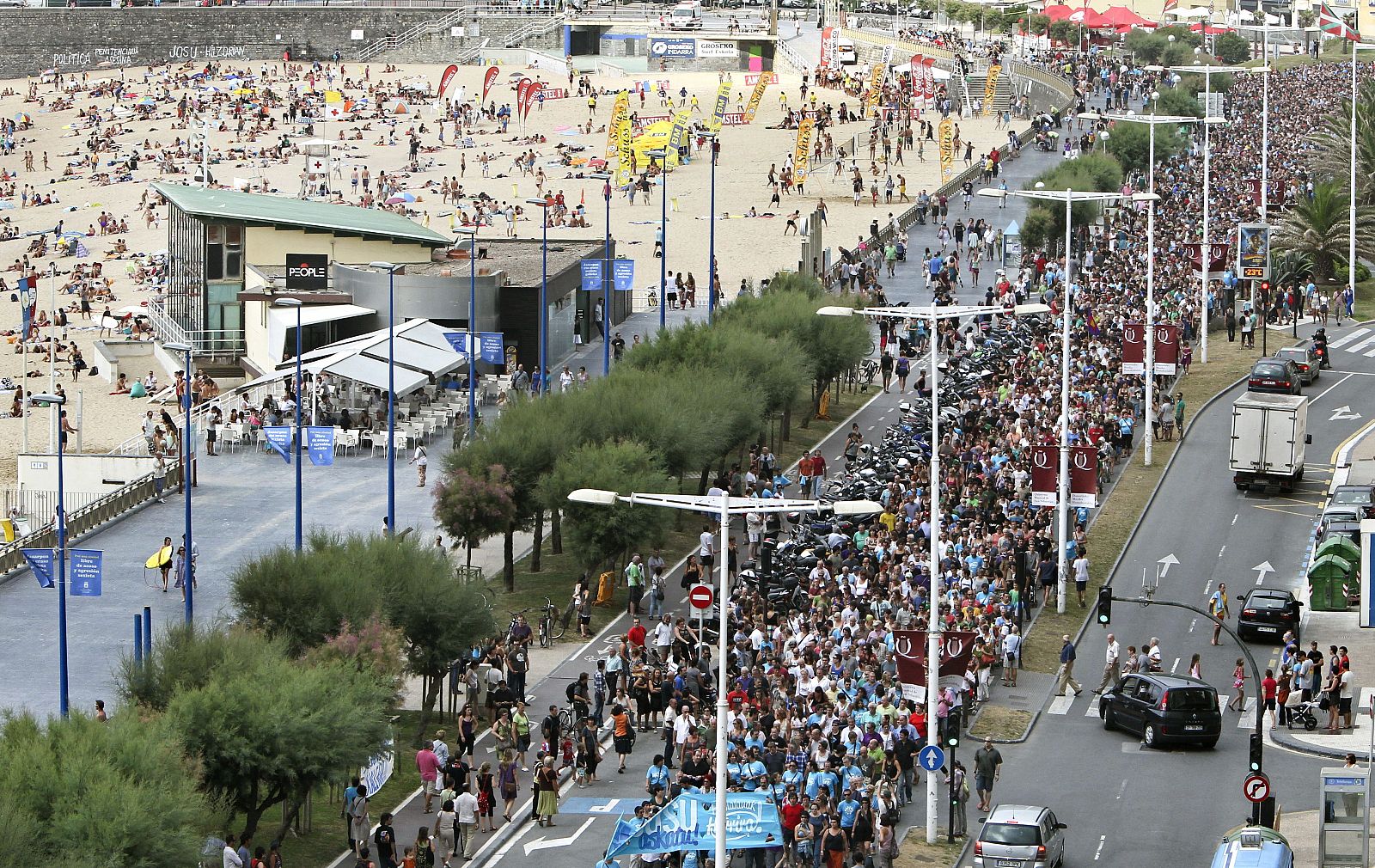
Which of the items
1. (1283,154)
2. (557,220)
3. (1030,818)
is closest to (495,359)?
(1030,818)

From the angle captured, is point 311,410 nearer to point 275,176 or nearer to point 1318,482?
point 1318,482

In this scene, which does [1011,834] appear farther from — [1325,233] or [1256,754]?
[1325,233]

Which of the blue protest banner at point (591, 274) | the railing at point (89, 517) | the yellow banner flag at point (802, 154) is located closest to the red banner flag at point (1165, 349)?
the blue protest banner at point (591, 274)

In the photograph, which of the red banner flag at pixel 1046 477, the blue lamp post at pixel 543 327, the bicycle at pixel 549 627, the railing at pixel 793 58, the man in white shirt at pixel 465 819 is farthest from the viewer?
the railing at pixel 793 58

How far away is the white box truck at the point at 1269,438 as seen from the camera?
51.1m

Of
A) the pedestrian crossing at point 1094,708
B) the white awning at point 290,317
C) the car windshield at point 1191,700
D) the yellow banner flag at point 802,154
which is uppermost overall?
the yellow banner flag at point 802,154

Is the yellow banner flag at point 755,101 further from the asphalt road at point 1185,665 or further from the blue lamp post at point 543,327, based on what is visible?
the asphalt road at point 1185,665

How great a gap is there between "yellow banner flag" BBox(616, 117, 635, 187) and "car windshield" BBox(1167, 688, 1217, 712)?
6014 cm

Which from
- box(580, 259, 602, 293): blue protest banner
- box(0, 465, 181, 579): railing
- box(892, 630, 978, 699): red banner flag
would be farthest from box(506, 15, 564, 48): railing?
box(892, 630, 978, 699): red banner flag

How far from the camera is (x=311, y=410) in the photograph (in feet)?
190

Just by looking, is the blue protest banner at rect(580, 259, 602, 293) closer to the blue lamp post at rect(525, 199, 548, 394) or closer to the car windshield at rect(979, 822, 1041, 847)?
the blue lamp post at rect(525, 199, 548, 394)

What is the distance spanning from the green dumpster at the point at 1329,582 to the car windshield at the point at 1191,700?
20.2 ft

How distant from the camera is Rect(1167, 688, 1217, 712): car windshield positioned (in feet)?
120

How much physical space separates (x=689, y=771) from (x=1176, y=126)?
248 feet
